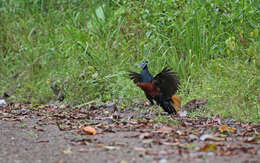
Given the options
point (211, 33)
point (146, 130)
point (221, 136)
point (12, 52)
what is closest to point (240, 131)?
point (221, 136)

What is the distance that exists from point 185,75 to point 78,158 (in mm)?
2967

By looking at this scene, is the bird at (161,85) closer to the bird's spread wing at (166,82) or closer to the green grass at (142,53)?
the bird's spread wing at (166,82)

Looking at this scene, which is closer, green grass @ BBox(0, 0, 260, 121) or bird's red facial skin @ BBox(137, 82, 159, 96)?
bird's red facial skin @ BBox(137, 82, 159, 96)

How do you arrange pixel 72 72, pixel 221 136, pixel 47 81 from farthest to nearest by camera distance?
1. pixel 47 81
2. pixel 72 72
3. pixel 221 136

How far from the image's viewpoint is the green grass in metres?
4.45

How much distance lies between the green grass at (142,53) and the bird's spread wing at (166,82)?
1.55 feet

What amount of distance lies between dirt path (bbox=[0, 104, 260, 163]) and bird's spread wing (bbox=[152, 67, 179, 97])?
0.95 ft

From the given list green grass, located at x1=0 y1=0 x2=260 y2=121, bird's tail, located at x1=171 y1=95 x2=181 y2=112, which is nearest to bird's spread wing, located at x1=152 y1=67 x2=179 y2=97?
bird's tail, located at x1=171 y1=95 x2=181 y2=112

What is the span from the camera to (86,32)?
674 centimetres

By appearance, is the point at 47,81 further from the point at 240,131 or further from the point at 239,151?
the point at 239,151

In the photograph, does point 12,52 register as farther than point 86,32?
Yes

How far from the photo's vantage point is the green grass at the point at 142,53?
4.45 meters

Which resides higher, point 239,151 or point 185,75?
point 185,75

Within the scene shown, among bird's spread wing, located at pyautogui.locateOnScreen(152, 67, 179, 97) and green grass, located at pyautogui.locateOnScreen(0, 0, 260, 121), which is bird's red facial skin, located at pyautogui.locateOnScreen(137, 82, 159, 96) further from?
green grass, located at pyautogui.locateOnScreen(0, 0, 260, 121)
